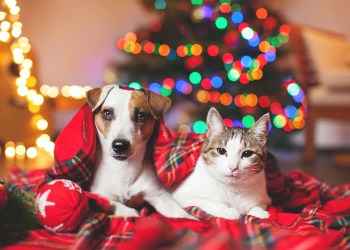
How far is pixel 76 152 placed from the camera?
3.87ft

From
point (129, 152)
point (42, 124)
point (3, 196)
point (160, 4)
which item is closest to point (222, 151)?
point (129, 152)

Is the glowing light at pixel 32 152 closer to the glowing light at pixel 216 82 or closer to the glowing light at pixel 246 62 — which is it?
the glowing light at pixel 216 82

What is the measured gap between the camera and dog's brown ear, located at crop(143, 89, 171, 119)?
120 cm

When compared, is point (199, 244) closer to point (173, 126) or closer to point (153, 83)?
point (153, 83)

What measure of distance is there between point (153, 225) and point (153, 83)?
2.57m

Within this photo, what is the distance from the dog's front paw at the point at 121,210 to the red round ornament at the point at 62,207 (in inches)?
4.5

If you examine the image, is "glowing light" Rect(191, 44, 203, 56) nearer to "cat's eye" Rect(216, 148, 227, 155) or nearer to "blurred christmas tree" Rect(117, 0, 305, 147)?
"blurred christmas tree" Rect(117, 0, 305, 147)

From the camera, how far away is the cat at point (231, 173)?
1.16 meters

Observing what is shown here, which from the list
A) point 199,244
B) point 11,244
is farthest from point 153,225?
point 11,244

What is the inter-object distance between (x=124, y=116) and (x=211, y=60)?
89.4 inches

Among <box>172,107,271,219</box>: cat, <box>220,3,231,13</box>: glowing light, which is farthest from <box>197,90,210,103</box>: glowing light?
A: <box>172,107,271,219</box>: cat

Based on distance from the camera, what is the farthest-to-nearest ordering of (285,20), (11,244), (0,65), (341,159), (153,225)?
(285,20) → (341,159) → (0,65) → (11,244) → (153,225)

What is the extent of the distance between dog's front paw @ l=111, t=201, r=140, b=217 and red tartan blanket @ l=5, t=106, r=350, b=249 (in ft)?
0.13

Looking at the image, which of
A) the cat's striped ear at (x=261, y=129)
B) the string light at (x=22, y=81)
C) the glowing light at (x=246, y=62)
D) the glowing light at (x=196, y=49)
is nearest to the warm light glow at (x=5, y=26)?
the string light at (x=22, y=81)
